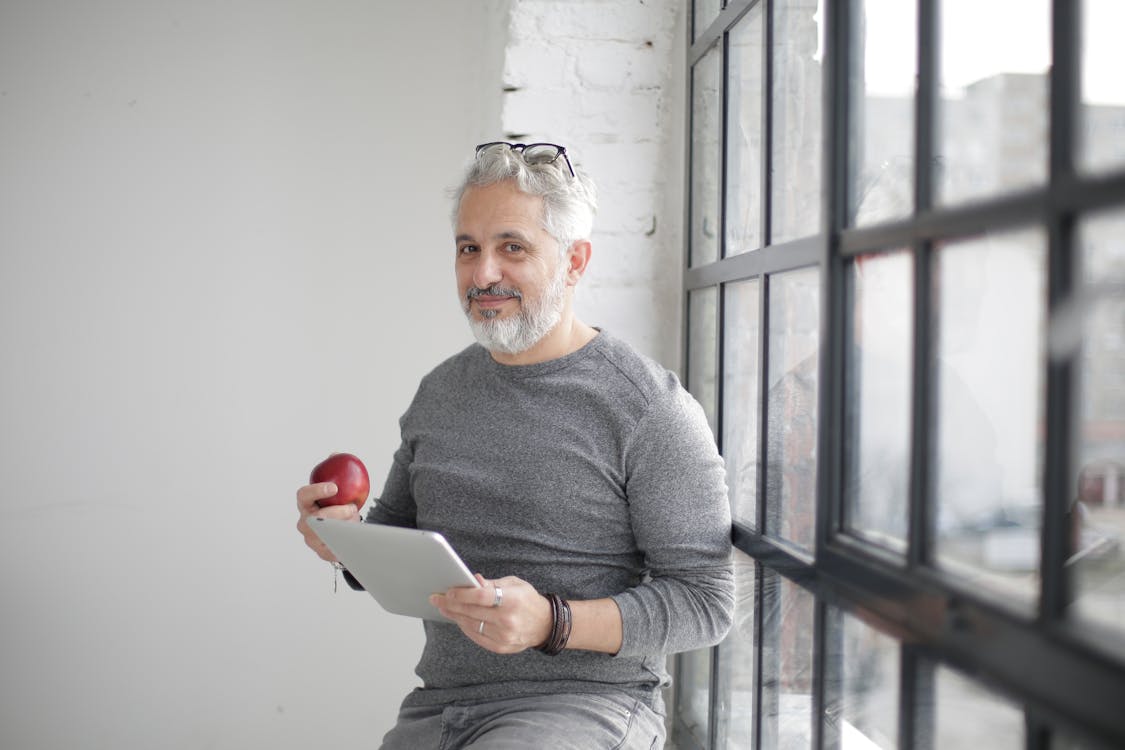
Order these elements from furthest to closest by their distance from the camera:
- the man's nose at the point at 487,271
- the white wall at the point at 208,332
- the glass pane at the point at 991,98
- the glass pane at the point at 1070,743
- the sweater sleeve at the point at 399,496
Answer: the white wall at the point at 208,332 → the sweater sleeve at the point at 399,496 → the man's nose at the point at 487,271 → the glass pane at the point at 991,98 → the glass pane at the point at 1070,743

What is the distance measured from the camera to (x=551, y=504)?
5.97 ft

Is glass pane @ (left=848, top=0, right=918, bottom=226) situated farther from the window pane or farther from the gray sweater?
the gray sweater

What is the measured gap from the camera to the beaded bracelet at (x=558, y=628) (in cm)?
161

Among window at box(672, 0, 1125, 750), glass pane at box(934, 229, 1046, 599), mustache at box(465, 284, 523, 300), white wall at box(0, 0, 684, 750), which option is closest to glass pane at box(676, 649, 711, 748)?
window at box(672, 0, 1125, 750)

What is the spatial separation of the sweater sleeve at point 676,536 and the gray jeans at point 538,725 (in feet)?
0.42

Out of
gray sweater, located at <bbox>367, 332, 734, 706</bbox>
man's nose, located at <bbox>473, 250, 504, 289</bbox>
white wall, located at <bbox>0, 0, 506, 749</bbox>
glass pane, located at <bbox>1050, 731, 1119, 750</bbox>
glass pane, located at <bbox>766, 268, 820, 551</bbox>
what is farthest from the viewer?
white wall, located at <bbox>0, 0, 506, 749</bbox>

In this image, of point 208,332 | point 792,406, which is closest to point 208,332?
point 208,332

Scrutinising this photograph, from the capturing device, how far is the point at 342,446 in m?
3.01

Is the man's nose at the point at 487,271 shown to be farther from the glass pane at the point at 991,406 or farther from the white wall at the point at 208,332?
the white wall at the point at 208,332

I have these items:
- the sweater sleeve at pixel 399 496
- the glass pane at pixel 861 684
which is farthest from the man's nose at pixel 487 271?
the glass pane at pixel 861 684

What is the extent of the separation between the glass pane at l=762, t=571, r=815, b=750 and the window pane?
2.27 ft

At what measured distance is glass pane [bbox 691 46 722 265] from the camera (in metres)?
2.19

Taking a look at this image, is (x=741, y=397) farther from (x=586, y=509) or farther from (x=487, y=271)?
(x=487, y=271)

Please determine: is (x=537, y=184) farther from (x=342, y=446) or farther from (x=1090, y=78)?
(x=342, y=446)
